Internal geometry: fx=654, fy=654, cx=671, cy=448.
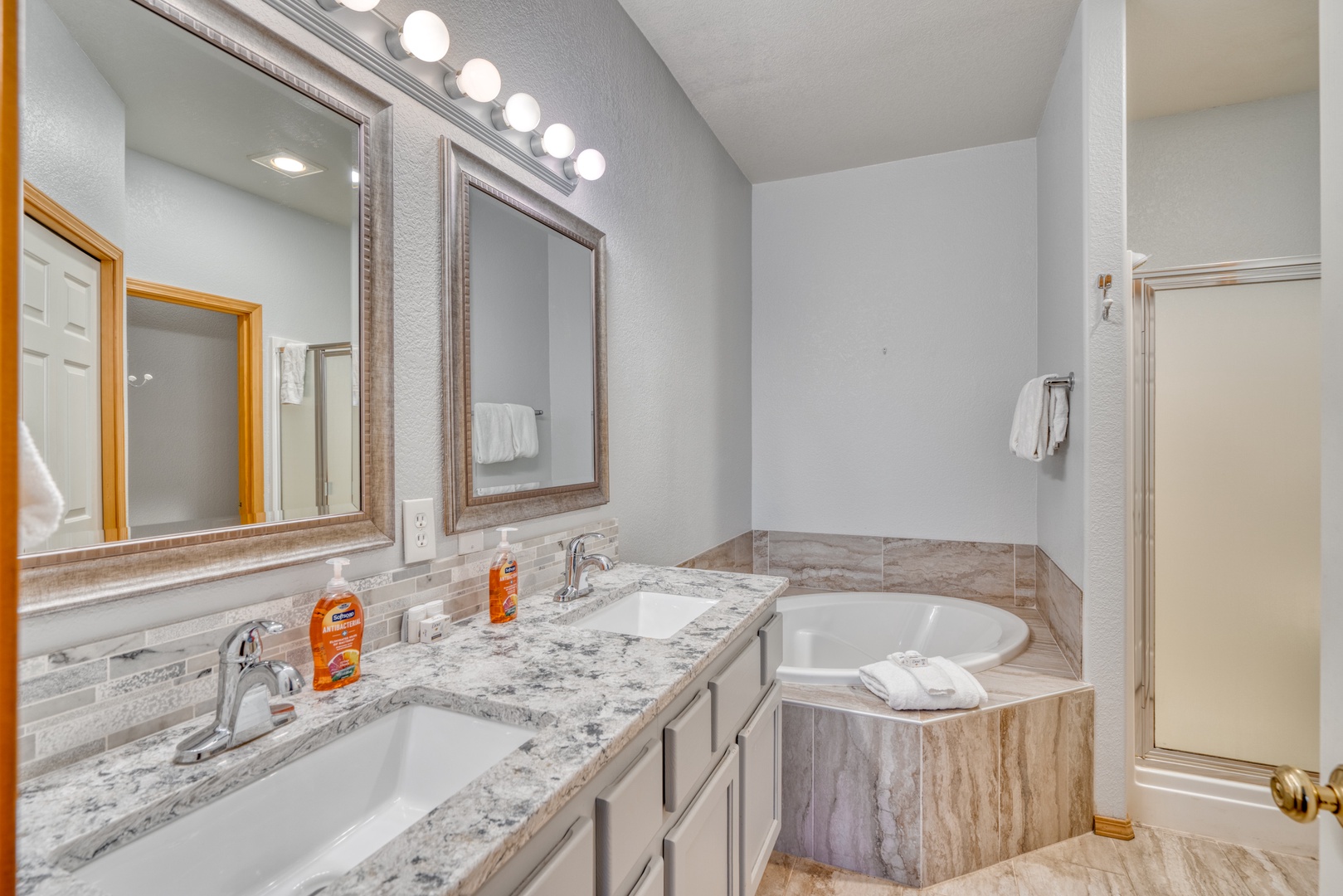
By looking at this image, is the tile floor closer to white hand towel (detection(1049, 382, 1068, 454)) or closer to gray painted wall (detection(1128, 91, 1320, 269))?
white hand towel (detection(1049, 382, 1068, 454))

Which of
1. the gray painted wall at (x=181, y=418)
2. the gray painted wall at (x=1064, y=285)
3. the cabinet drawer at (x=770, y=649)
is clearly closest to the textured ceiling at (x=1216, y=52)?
the gray painted wall at (x=1064, y=285)

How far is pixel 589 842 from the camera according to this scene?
0.81 metres

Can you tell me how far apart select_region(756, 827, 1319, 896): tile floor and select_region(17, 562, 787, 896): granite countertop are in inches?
42.2

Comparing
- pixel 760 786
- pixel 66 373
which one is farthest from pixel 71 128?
pixel 760 786

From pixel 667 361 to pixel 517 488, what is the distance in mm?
1012

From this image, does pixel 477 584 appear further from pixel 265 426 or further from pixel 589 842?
pixel 589 842

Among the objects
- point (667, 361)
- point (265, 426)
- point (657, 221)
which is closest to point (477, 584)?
point (265, 426)

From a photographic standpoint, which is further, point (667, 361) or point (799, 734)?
point (667, 361)

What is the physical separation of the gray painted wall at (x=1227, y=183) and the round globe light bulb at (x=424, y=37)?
8.86ft

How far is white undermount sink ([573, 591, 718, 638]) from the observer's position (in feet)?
5.16

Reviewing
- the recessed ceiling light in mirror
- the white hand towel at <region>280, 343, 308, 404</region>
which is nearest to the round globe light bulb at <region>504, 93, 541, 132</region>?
the recessed ceiling light in mirror

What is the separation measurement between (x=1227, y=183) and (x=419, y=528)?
3213 mm

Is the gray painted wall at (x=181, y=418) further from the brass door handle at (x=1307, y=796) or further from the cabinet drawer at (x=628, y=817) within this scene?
the brass door handle at (x=1307, y=796)

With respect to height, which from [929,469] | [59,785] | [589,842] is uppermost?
[929,469]
